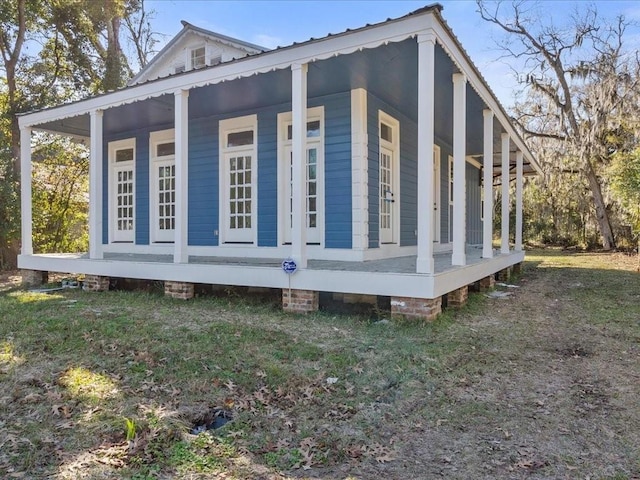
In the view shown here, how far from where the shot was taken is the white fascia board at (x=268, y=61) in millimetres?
4630

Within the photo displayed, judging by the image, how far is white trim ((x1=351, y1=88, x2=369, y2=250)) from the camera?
6609mm

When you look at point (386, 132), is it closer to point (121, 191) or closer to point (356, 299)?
point (356, 299)

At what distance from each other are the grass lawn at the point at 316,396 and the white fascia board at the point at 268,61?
297 centimetres

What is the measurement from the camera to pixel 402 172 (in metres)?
7.95

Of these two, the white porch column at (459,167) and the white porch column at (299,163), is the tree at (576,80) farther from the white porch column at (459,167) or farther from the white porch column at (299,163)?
the white porch column at (299,163)

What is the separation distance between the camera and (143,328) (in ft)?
15.0

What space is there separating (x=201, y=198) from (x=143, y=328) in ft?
13.3

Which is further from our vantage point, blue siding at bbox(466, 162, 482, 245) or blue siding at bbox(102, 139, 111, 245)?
blue siding at bbox(466, 162, 482, 245)

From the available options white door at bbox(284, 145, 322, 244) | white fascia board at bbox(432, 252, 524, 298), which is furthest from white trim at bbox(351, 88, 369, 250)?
white fascia board at bbox(432, 252, 524, 298)

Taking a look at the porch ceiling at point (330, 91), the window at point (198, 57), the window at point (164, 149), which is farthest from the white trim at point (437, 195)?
the window at point (164, 149)

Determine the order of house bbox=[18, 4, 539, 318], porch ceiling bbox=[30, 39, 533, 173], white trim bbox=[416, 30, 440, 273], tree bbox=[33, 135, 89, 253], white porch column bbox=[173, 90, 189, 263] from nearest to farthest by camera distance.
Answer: white trim bbox=[416, 30, 440, 273]
house bbox=[18, 4, 539, 318]
porch ceiling bbox=[30, 39, 533, 173]
white porch column bbox=[173, 90, 189, 263]
tree bbox=[33, 135, 89, 253]

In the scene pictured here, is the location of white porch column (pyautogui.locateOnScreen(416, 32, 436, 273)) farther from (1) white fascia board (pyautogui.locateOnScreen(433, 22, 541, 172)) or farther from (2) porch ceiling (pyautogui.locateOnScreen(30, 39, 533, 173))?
(2) porch ceiling (pyautogui.locateOnScreen(30, 39, 533, 173))

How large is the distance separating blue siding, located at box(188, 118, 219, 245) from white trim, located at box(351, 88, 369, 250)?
9.00ft

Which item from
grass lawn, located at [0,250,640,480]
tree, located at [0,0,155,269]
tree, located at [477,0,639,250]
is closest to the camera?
grass lawn, located at [0,250,640,480]
